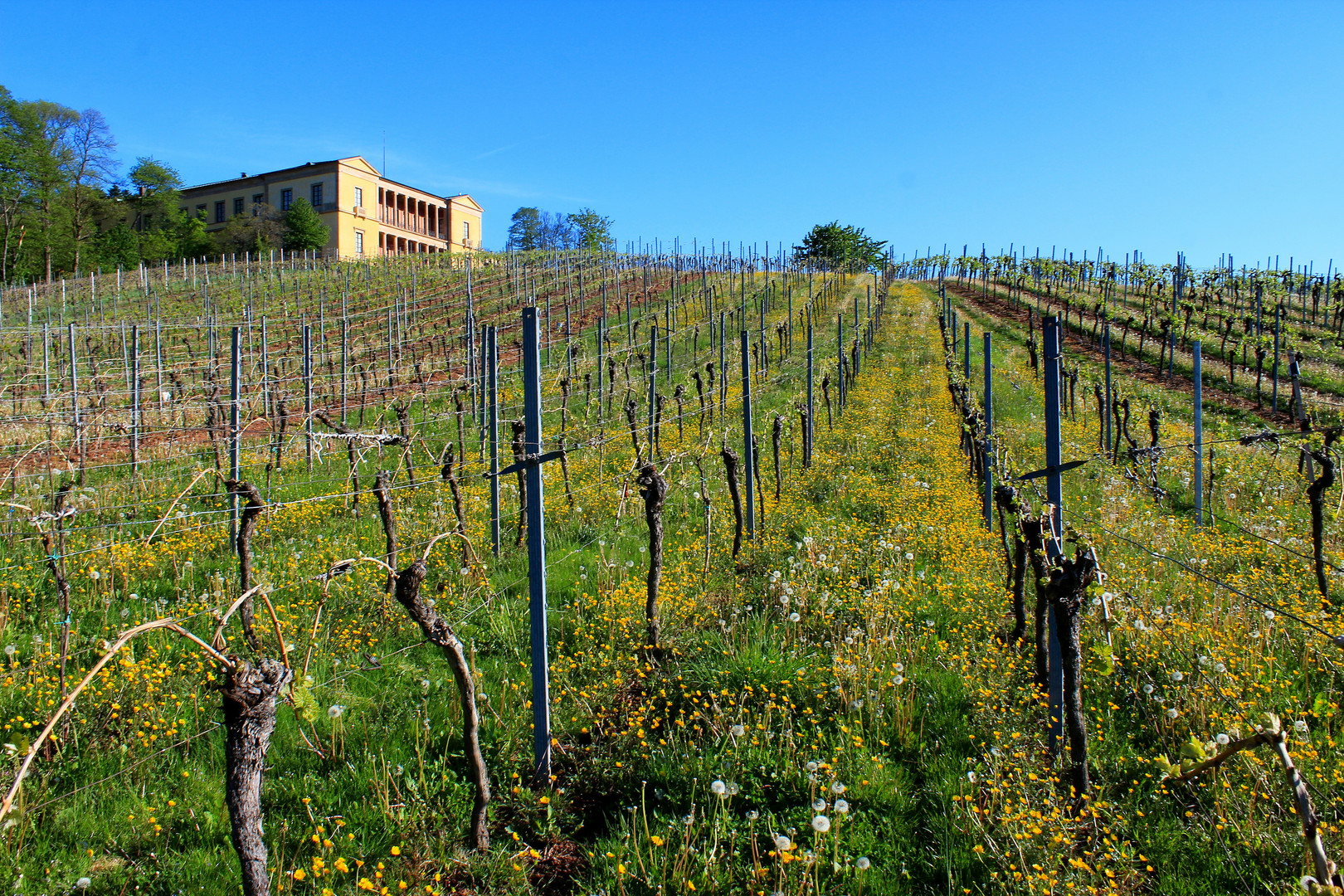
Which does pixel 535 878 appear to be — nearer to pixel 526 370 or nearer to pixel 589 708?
pixel 589 708

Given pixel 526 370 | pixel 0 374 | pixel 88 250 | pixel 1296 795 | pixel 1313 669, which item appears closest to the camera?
pixel 1296 795

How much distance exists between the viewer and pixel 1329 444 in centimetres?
627

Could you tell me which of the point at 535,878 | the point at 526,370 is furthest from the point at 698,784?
the point at 526,370

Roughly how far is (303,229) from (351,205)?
6.05 metres

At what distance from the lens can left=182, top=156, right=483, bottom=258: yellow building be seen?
5447 cm

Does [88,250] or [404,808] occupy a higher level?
[88,250]

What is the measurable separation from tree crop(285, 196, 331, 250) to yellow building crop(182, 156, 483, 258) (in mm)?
2369

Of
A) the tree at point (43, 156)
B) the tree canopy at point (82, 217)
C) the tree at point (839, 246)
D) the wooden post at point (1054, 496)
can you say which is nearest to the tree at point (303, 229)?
the tree canopy at point (82, 217)

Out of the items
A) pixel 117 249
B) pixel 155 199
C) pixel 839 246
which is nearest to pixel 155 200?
pixel 155 199

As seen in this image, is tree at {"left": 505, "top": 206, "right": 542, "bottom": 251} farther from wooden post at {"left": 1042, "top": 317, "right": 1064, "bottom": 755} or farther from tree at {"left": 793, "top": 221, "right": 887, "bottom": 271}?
wooden post at {"left": 1042, "top": 317, "right": 1064, "bottom": 755}

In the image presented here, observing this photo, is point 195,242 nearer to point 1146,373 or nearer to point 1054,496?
point 1146,373

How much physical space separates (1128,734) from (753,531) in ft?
12.5

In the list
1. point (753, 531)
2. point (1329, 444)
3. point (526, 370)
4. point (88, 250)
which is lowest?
point (753, 531)

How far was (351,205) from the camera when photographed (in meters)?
55.2
